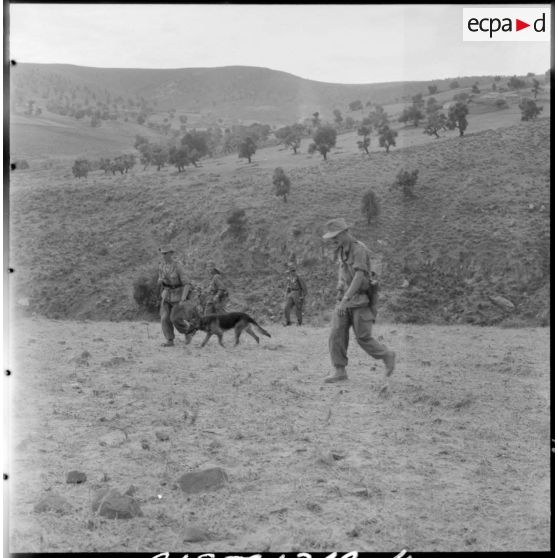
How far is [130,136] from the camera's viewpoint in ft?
112

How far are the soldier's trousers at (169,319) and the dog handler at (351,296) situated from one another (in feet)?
12.2

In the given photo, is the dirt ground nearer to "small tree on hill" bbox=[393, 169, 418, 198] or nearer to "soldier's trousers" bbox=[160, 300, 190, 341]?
"soldier's trousers" bbox=[160, 300, 190, 341]

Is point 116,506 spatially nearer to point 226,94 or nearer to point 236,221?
point 236,221

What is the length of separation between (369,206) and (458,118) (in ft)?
27.9

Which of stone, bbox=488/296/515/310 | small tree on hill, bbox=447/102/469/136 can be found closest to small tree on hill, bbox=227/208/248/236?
stone, bbox=488/296/515/310

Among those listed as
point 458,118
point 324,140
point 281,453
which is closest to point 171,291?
point 281,453

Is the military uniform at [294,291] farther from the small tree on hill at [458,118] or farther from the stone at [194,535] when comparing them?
the small tree on hill at [458,118]

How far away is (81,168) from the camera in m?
29.1

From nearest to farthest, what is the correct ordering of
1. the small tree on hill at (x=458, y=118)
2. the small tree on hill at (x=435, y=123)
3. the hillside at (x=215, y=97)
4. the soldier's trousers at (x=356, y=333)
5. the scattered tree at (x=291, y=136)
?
the soldier's trousers at (x=356, y=333) → the hillside at (x=215, y=97) → the small tree on hill at (x=435, y=123) → the small tree on hill at (x=458, y=118) → the scattered tree at (x=291, y=136)

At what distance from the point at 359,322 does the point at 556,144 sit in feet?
13.3

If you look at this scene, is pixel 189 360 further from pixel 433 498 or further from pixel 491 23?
pixel 491 23

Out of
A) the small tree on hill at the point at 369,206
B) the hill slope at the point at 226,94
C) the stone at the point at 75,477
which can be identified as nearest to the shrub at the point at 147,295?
the hill slope at the point at 226,94

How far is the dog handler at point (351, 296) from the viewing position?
716 centimetres

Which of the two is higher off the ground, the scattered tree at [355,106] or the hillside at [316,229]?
the scattered tree at [355,106]
